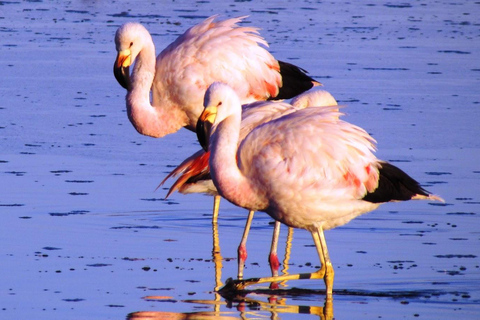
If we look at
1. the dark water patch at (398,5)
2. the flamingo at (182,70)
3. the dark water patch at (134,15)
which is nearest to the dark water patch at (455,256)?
the flamingo at (182,70)

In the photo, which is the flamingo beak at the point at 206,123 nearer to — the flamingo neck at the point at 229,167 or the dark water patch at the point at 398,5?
the flamingo neck at the point at 229,167

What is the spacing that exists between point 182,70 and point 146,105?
41 cm

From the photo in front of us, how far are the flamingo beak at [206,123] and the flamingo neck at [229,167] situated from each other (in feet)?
0.20

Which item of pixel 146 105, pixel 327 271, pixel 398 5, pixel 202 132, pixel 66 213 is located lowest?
pixel 398 5

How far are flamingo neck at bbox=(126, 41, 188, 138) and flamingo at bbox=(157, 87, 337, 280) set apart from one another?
3.41ft

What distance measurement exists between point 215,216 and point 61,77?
20.0ft

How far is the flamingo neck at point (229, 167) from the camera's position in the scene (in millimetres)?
6441

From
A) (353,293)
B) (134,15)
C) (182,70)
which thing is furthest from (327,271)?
(134,15)

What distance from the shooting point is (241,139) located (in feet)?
23.1

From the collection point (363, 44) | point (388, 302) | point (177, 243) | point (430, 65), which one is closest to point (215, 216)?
point (177, 243)

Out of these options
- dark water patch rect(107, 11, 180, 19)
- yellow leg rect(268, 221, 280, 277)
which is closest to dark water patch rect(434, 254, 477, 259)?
yellow leg rect(268, 221, 280, 277)

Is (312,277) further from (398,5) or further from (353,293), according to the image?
(398,5)

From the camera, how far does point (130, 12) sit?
20.2 metres

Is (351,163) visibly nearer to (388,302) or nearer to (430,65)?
(388,302)
